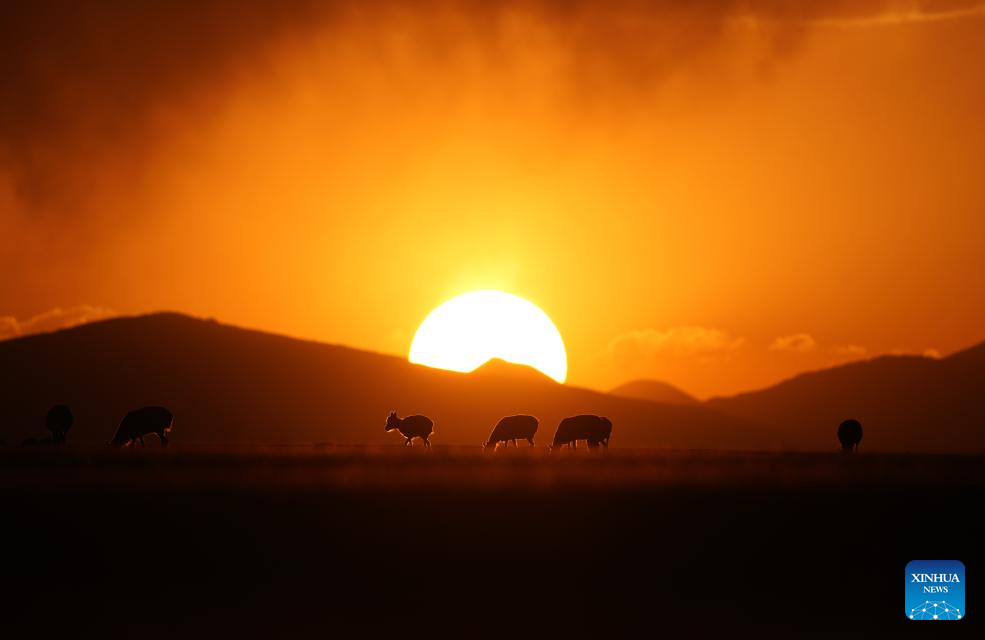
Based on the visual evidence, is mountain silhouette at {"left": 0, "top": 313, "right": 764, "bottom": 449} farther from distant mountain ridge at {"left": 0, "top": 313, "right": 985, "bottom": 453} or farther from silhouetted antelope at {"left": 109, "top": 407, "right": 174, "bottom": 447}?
silhouetted antelope at {"left": 109, "top": 407, "right": 174, "bottom": 447}

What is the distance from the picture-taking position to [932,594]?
17.4 meters

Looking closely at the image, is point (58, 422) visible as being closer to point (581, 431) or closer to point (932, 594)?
point (581, 431)

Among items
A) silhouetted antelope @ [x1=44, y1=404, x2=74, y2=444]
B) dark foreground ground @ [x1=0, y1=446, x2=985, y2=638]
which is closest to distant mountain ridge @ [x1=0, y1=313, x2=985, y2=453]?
silhouetted antelope @ [x1=44, y1=404, x2=74, y2=444]

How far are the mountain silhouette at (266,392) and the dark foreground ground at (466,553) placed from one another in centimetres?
9402

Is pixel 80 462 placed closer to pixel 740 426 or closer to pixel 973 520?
pixel 973 520

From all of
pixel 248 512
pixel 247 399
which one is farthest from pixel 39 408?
pixel 248 512

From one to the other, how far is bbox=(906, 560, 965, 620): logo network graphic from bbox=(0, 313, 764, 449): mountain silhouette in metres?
103

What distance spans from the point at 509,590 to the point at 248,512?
6304mm

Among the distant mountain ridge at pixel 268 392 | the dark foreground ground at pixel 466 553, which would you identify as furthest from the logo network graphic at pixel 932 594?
the distant mountain ridge at pixel 268 392

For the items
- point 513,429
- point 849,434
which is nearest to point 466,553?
point 513,429

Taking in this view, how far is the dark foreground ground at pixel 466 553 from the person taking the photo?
17359 millimetres

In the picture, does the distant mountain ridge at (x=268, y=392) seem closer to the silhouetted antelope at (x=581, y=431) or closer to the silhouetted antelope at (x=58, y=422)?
the silhouetted antelope at (x=58, y=422)

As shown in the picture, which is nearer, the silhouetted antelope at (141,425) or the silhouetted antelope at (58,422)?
the silhouetted antelope at (141,425)

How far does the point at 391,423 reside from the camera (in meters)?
53.0
